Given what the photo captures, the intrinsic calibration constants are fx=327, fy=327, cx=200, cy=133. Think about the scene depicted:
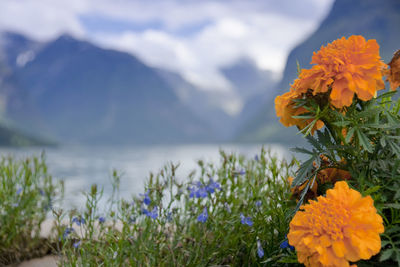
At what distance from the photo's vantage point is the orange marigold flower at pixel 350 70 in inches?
40.2

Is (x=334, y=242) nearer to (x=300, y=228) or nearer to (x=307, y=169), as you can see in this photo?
(x=300, y=228)

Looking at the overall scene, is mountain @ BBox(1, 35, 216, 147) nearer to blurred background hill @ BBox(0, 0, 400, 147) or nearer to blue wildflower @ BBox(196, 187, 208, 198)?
blurred background hill @ BBox(0, 0, 400, 147)

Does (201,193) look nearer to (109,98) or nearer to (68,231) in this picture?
(68,231)

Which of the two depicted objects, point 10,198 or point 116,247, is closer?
point 116,247

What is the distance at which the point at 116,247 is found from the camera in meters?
1.54

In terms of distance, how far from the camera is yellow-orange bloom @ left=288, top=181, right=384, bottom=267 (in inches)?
35.5

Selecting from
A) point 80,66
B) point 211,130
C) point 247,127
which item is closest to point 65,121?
point 80,66

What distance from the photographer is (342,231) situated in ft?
3.05

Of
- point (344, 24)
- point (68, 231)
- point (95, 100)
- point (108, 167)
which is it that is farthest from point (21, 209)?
point (95, 100)

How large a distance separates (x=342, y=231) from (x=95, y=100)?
6204 inches

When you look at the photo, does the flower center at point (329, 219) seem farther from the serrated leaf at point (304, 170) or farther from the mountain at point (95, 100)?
the mountain at point (95, 100)

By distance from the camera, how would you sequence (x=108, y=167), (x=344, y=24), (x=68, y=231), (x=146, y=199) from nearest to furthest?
(x=146, y=199)
(x=68, y=231)
(x=108, y=167)
(x=344, y=24)

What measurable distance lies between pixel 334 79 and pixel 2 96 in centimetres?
15333

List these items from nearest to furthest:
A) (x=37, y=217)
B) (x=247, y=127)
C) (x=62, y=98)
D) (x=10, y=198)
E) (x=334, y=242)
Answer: (x=334, y=242), (x=10, y=198), (x=37, y=217), (x=247, y=127), (x=62, y=98)
